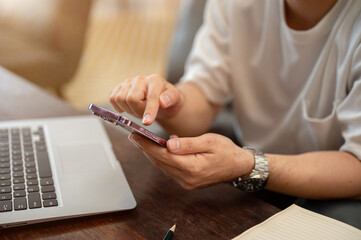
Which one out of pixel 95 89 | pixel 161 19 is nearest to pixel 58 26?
pixel 95 89

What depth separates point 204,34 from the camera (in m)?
1.10

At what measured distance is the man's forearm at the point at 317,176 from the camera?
73cm

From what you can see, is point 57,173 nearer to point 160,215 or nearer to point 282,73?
point 160,215

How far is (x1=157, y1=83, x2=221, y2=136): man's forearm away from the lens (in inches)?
37.2

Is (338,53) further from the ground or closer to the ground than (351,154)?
further from the ground

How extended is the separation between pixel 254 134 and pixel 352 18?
40 cm

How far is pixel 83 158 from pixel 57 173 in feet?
0.24

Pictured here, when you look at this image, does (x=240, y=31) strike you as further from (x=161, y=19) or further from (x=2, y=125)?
(x=161, y=19)

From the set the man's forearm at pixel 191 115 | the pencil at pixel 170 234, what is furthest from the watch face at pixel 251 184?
the man's forearm at pixel 191 115

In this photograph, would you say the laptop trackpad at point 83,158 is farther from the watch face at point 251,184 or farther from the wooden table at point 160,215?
the watch face at point 251,184

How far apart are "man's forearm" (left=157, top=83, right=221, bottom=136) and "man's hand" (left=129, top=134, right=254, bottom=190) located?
28 cm

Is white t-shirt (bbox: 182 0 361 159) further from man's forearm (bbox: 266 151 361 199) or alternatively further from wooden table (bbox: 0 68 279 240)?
wooden table (bbox: 0 68 279 240)

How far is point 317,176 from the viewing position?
0.74m

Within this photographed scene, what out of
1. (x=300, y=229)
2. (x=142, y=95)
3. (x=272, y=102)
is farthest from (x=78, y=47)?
(x=300, y=229)
